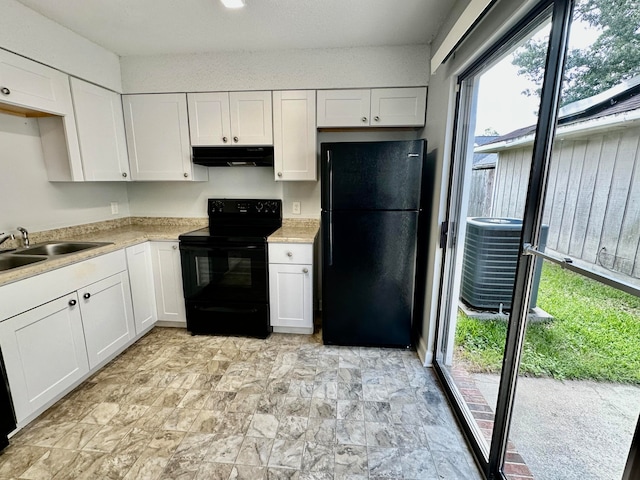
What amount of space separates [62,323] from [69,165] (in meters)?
1.20

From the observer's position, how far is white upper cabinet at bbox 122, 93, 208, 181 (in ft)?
8.31

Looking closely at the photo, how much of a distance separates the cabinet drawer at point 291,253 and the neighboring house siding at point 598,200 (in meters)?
1.62

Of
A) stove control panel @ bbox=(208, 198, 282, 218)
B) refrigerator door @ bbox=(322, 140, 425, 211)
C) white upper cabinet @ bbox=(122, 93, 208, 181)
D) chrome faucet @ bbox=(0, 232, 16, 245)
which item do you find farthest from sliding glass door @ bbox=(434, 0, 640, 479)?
chrome faucet @ bbox=(0, 232, 16, 245)

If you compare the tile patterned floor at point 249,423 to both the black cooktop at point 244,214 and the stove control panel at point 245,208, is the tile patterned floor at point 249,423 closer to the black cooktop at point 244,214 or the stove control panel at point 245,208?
the black cooktop at point 244,214

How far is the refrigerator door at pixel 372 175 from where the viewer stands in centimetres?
206

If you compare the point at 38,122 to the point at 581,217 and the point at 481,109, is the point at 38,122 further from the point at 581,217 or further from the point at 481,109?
the point at 581,217

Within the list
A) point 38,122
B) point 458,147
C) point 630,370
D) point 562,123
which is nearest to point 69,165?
point 38,122

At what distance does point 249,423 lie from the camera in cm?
162

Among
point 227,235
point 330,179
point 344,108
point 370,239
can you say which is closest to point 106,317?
point 227,235

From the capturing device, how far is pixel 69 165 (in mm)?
2158

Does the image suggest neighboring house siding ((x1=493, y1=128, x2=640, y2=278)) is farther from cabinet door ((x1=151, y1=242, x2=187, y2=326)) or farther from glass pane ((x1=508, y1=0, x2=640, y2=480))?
cabinet door ((x1=151, y1=242, x2=187, y2=326))

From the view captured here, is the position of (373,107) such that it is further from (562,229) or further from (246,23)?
(562,229)

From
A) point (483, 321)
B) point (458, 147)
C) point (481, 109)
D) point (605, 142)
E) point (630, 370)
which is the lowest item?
point (483, 321)

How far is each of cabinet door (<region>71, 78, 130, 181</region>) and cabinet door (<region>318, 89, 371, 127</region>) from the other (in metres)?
1.78
